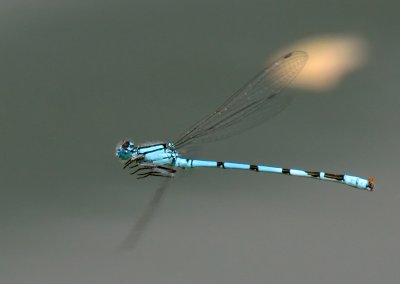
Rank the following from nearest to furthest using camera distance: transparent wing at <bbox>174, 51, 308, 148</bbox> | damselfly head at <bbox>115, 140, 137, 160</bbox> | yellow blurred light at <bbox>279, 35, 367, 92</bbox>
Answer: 1. damselfly head at <bbox>115, 140, 137, 160</bbox>
2. transparent wing at <bbox>174, 51, 308, 148</bbox>
3. yellow blurred light at <bbox>279, 35, 367, 92</bbox>

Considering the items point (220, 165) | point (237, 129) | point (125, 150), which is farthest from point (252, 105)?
point (125, 150)

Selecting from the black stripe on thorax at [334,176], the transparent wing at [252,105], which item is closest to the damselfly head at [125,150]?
the transparent wing at [252,105]

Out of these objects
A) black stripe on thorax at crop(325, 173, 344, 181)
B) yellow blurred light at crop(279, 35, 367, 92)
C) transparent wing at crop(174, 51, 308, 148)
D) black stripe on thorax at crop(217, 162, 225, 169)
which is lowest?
black stripe on thorax at crop(325, 173, 344, 181)

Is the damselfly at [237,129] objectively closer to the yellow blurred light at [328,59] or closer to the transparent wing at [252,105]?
the transparent wing at [252,105]

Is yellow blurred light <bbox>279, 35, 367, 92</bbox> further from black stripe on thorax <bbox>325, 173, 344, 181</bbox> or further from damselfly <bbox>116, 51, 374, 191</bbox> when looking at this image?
black stripe on thorax <bbox>325, 173, 344, 181</bbox>

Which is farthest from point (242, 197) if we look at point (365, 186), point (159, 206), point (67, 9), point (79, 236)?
point (67, 9)

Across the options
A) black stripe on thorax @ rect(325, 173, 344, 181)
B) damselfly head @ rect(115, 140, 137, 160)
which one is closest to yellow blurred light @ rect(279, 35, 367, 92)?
black stripe on thorax @ rect(325, 173, 344, 181)

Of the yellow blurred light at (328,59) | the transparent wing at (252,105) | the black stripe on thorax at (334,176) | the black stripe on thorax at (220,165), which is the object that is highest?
the yellow blurred light at (328,59)
